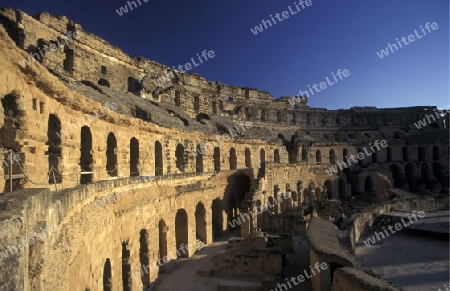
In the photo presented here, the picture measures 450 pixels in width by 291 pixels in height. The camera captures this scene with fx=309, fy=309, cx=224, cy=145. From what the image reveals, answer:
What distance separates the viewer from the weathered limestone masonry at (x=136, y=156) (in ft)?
17.3

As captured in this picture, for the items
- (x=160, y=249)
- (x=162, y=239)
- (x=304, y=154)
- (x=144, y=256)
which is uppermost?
(x=304, y=154)

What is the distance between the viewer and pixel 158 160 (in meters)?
16.1

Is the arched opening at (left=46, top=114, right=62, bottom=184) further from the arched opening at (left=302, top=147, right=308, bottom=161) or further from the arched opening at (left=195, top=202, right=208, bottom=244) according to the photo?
the arched opening at (left=302, top=147, right=308, bottom=161)

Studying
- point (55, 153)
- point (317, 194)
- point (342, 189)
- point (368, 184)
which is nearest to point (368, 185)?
point (368, 184)

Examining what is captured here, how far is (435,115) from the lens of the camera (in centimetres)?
4584

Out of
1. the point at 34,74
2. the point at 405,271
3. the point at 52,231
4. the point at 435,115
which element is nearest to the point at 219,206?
the point at 405,271

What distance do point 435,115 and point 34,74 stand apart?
173 ft

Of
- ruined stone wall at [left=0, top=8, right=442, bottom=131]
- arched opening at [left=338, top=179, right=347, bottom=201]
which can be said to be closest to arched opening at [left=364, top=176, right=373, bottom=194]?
Answer: arched opening at [left=338, top=179, right=347, bottom=201]

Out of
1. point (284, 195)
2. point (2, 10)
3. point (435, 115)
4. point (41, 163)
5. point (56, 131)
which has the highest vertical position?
point (2, 10)

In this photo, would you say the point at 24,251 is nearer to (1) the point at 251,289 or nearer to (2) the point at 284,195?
(1) the point at 251,289

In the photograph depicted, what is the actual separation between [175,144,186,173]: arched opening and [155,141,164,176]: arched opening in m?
1.98

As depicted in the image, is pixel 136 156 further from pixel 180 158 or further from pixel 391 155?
pixel 391 155

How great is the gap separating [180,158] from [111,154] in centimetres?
639

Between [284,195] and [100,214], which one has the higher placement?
[100,214]
